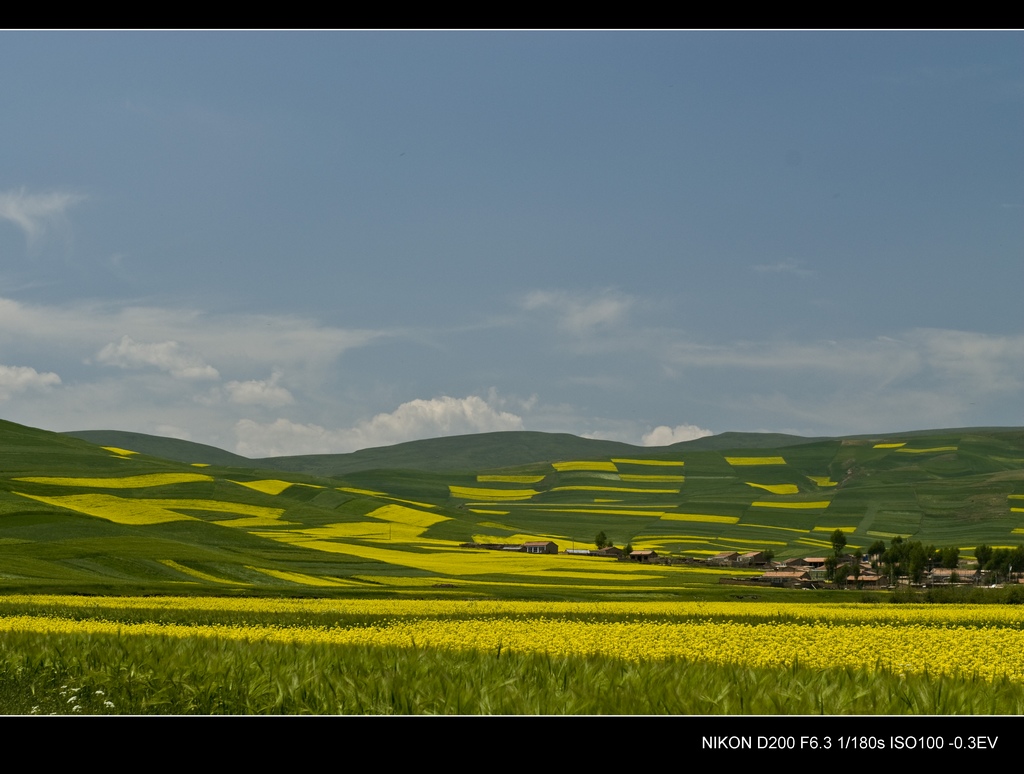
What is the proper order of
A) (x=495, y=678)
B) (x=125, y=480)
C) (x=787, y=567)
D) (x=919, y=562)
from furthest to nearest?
(x=125, y=480) → (x=787, y=567) → (x=919, y=562) → (x=495, y=678)

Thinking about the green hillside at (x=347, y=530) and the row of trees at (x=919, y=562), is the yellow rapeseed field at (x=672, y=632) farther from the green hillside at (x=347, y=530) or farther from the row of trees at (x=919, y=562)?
the row of trees at (x=919, y=562)

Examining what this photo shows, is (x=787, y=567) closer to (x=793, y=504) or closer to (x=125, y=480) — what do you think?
(x=793, y=504)

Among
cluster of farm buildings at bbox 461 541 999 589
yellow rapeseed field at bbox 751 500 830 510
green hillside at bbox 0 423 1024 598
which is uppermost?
yellow rapeseed field at bbox 751 500 830 510

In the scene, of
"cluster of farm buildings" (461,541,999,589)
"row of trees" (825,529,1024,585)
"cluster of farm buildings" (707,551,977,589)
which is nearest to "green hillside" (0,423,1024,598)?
"cluster of farm buildings" (461,541,999,589)

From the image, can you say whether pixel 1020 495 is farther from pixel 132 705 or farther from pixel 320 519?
pixel 132 705

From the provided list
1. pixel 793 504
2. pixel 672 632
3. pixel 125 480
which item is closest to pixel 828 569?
pixel 672 632

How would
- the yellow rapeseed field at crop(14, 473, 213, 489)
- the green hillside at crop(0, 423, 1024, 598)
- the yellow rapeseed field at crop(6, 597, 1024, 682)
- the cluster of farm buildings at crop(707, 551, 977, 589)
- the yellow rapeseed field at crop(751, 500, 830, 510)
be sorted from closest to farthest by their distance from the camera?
the yellow rapeseed field at crop(6, 597, 1024, 682) → the green hillside at crop(0, 423, 1024, 598) → the cluster of farm buildings at crop(707, 551, 977, 589) → the yellow rapeseed field at crop(14, 473, 213, 489) → the yellow rapeseed field at crop(751, 500, 830, 510)

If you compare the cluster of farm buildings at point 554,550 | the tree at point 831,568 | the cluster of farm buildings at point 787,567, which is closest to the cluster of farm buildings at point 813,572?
the cluster of farm buildings at point 787,567

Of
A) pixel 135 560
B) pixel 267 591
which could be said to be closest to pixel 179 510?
pixel 135 560

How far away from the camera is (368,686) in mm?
11445

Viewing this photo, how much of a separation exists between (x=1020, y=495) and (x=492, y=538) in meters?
115

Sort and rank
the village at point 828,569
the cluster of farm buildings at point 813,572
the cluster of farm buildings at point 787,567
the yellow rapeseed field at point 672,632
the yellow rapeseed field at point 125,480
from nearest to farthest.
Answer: the yellow rapeseed field at point 672,632 < the cluster of farm buildings at point 813,572 < the cluster of farm buildings at point 787,567 < the village at point 828,569 < the yellow rapeseed field at point 125,480

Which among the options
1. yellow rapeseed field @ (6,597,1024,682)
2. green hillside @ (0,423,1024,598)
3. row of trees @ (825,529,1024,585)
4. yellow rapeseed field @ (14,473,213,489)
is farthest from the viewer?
yellow rapeseed field @ (14,473,213,489)

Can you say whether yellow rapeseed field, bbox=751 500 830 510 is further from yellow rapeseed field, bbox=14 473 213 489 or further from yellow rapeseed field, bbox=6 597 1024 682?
yellow rapeseed field, bbox=6 597 1024 682
